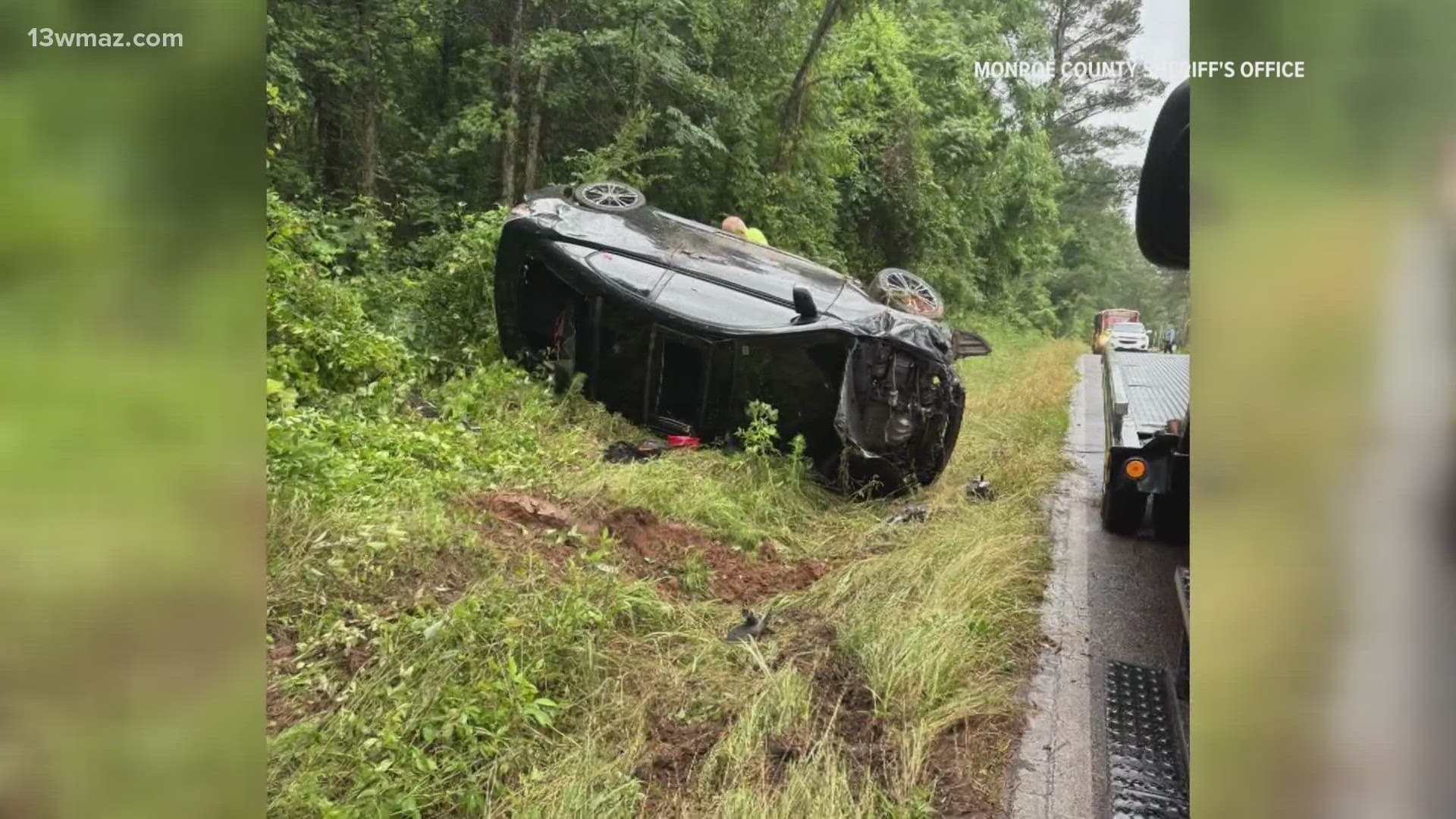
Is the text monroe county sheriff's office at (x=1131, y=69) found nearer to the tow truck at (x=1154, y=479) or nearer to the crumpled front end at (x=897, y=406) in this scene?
the tow truck at (x=1154, y=479)

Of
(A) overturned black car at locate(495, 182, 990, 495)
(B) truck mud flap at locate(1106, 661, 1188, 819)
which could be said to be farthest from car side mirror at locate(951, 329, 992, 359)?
(B) truck mud flap at locate(1106, 661, 1188, 819)

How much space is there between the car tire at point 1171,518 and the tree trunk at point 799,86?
2.64 metres

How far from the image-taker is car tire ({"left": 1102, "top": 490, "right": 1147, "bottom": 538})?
150 inches

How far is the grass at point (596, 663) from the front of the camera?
1.98 meters

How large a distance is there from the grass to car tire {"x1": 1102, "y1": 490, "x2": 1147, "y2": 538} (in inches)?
22.9

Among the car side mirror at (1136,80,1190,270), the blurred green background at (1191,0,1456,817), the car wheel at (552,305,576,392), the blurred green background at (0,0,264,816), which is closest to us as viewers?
the blurred green background at (1191,0,1456,817)

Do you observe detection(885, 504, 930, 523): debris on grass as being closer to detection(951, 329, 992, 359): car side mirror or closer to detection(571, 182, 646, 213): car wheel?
detection(951, 329, 992, 359): car side mirror

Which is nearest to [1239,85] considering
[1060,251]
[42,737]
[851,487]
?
[1060,251]

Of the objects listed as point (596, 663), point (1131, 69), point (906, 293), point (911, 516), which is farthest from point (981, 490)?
point (1131, 69)

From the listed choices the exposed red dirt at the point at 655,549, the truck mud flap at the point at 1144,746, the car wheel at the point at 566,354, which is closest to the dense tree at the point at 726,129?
the car wheel at the point at 566,354

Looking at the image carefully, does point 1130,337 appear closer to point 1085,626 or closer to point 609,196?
point 1085,626

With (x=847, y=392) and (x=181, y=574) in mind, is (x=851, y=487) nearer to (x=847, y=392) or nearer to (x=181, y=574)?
(x=847, y=392)

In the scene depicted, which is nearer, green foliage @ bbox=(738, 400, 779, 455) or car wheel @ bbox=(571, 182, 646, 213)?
green foliage @ bbox=(738, 400, 779, 455)
